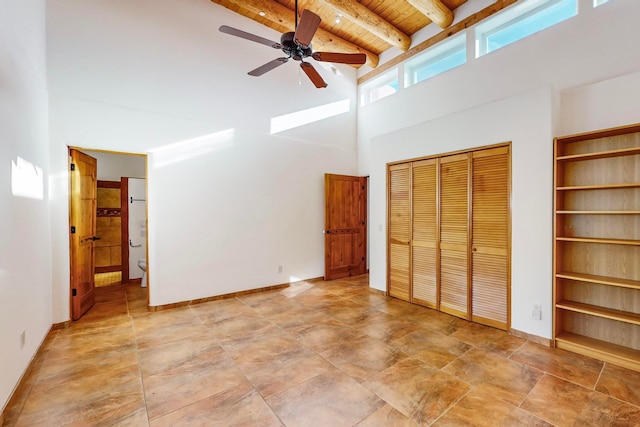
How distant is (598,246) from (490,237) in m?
0.93

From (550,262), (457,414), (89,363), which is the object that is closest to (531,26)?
(550,262)

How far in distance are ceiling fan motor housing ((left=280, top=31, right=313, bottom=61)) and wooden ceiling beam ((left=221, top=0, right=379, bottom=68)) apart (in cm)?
189

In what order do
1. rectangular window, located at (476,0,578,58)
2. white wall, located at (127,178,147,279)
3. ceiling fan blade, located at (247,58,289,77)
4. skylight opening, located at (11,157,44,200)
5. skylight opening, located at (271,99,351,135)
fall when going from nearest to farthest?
skylight opening, located at (11,157,44,200) < ceiling fan blade, located at (247,58,289,77) < rectangular window, located at (476,0,578,58) < skylight opening, located at (271,99,351,135) < white wall, located at (127,178,147,279)

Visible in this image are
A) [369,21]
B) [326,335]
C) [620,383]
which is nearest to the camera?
[620,383]

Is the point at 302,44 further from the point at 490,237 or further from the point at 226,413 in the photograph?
the point at 226,413

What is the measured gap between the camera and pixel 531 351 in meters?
2.83

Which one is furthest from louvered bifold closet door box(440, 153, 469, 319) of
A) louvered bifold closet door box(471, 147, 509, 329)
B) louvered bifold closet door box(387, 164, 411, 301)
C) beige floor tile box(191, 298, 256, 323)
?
beige floor tile box(191, 298, 256, 323)

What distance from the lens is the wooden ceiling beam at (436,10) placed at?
14.0 ft

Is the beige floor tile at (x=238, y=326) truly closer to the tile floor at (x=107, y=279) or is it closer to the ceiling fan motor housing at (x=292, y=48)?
the ceiling fan motor housing at (x=292, y=48)

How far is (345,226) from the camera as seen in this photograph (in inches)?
235

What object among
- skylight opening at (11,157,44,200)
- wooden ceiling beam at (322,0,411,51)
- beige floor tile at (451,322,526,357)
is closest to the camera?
skylight opening at (11,157,44,200)

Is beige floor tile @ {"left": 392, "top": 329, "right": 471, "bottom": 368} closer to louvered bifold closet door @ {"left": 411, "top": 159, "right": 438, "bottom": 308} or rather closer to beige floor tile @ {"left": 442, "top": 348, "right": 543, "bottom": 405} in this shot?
beige floor tile @ {"left": 442, "top": 348, "right": 543, "bottom": 405}

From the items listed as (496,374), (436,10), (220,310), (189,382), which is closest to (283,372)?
(189,382)

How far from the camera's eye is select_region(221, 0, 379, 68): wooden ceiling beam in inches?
174
